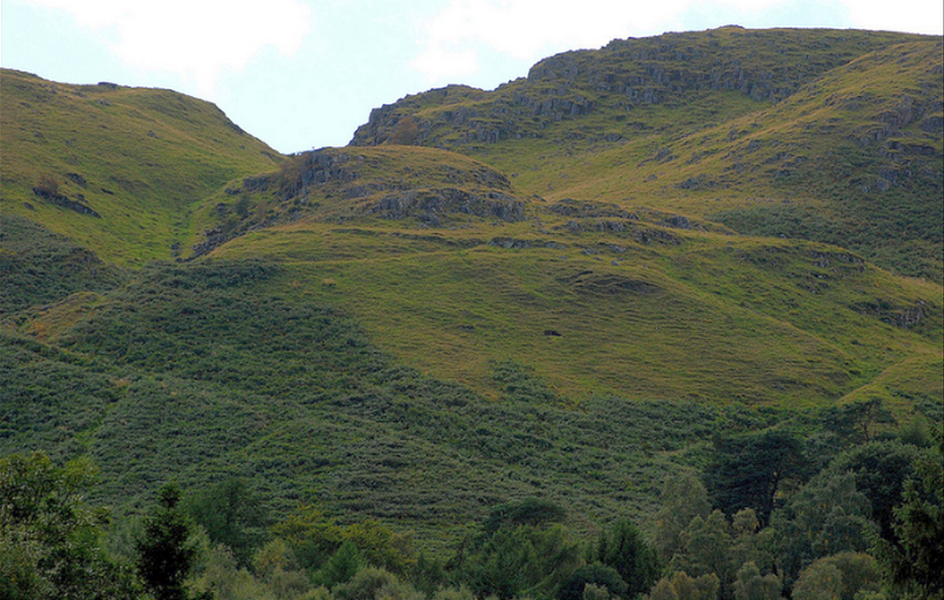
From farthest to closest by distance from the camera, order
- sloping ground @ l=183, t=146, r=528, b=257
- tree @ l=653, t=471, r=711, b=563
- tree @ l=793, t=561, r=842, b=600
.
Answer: sloping ground @ l=183, t=146, r=528, b=257 < tree @ l=653, t=471, r=711, b=563 < tree @ l=793, t=561, r=842, b=600

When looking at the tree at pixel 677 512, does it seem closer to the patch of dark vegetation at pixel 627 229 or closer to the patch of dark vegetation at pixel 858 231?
the patch of dark vegetation at pixel 627 229

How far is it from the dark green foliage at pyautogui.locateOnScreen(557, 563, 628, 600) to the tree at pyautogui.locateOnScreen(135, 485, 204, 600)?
26.3m

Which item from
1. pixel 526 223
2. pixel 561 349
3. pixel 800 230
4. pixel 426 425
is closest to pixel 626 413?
pixel 561 349

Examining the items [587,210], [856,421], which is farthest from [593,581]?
[587,210]

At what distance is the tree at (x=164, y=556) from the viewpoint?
22.6m

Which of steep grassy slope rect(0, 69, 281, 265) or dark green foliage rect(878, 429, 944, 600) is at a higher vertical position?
steep grassy slope rect(0, 69, 281, 265)

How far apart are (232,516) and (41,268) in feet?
275

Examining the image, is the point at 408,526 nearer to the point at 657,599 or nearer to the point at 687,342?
the point at 657,599

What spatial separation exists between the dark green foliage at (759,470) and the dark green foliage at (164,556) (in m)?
47.4

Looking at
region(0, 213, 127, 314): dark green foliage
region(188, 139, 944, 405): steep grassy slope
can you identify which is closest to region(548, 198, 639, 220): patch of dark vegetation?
region(188, 139, 944, 405): steep grassy slope

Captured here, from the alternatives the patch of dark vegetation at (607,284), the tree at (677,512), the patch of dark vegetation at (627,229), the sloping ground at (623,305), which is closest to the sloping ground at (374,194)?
the sloping ground at (623,305)

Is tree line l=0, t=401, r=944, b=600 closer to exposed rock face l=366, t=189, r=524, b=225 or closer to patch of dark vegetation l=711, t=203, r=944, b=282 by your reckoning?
exposed rock face l=366, t=189, r=524, b=225

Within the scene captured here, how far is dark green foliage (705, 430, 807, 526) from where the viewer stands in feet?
195

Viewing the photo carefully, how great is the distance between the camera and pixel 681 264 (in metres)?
128
